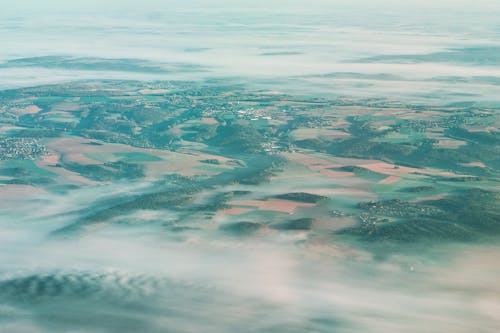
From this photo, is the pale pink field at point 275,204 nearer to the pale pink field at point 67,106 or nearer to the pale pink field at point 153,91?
the pale pink field at point 67,106

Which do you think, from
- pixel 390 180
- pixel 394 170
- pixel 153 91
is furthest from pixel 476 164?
pixel 153 91

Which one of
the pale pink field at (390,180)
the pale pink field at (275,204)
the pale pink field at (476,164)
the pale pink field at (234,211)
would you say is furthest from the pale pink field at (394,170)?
the pale pink field at (234,211)

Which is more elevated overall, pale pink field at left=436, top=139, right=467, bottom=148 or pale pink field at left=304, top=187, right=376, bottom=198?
pale pink field at left=436, top=139, right=467, bottom=148

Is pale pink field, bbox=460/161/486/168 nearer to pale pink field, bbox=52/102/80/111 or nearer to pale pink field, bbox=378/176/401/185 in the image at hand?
pale pink field, bbox=378/176/401/185

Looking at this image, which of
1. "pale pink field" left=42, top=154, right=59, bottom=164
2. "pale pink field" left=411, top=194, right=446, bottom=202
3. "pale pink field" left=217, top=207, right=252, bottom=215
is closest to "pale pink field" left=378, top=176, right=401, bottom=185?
"pale pink field" left=411, top=194, right=446, bottom=202

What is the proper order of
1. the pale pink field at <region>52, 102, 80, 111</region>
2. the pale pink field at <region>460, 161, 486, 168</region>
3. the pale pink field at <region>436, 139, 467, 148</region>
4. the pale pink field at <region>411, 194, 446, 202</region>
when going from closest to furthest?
1. the pale pink field at <region>411, 194, 446, 202</region>
2. the pale pink field at <region>460, 161, 486, 168</region>
3. the pale pink field at <region>436, 139, 467, 148</region>
4. the pale pink field at <region>52, 102, 80, 111</region>

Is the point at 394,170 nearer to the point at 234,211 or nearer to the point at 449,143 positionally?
the point at 449,143

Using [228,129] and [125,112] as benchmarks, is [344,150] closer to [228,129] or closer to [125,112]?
[228,129]

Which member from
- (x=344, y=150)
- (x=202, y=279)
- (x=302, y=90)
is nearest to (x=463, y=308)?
(x=202, y=279)
